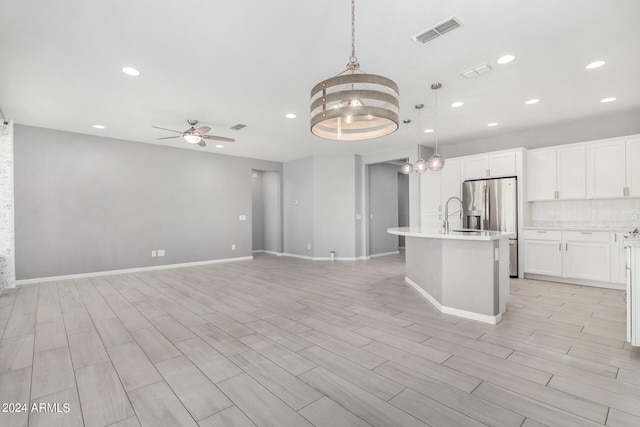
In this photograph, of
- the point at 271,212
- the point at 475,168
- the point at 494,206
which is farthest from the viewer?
the point at 271,212

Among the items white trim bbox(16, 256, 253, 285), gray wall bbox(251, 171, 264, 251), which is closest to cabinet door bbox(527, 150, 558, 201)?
white trim bbox(16, 256, 253, 285)

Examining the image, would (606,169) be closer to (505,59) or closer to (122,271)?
(505,59)

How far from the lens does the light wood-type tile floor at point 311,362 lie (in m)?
1.85

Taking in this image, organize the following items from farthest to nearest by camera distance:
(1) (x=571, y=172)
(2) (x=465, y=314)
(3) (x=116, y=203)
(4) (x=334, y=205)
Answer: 1. (4) (x=334, y=205)
2. (3) (x=116, y=203)
3. (1) (x=571, y=172)
4. (2) (x=465, y=314)

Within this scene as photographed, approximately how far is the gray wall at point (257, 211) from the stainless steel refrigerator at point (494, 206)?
621cm

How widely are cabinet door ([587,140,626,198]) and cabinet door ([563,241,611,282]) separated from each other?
2.92 feet

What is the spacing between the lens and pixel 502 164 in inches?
230

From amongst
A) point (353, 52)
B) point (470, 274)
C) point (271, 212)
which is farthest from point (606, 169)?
point (271, 212)

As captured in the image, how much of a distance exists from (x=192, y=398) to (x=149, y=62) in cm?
326

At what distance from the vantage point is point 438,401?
195 cm

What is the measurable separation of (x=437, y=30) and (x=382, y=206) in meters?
6.51

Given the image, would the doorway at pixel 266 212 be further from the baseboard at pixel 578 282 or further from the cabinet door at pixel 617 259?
the cabinet door at pixel 617 259

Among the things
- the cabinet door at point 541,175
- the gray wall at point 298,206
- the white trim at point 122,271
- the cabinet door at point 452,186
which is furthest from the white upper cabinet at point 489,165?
the white trim at point 122,271

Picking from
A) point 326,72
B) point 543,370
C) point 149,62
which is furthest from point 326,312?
point 149,62
